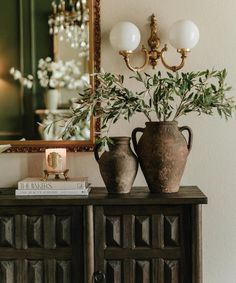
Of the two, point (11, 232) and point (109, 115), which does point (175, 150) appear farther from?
point (11, 232)

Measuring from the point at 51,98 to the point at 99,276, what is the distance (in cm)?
84

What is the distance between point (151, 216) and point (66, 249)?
1.16 ft

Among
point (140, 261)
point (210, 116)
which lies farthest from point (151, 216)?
point (210, 116)

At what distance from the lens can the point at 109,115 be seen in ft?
6.69

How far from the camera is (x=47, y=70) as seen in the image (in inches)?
92.4

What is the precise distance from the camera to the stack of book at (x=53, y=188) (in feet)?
6.66

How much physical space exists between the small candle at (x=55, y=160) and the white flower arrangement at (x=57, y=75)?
1.11ft

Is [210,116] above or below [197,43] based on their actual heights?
below

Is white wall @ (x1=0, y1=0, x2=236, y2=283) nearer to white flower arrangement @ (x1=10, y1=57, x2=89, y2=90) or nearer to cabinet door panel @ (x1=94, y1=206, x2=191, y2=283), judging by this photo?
white flower arrangement @ (x1=10, y1=57, x2=89, y2=90)

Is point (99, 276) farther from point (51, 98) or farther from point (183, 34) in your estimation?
point (183, 34)

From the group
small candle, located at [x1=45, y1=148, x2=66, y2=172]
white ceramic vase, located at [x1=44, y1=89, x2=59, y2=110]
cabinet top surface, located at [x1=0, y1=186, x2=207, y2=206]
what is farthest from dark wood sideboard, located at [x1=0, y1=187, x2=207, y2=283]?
white ceramic vase, located at [x1=44, y1=89, x2=59, y2=110]

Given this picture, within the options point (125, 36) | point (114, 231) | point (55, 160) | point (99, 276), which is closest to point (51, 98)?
point (55, 160)

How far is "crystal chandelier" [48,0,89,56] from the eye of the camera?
234cm

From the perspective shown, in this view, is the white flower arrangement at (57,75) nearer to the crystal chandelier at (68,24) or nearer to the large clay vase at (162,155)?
the crystal chandelier at (68,24)
